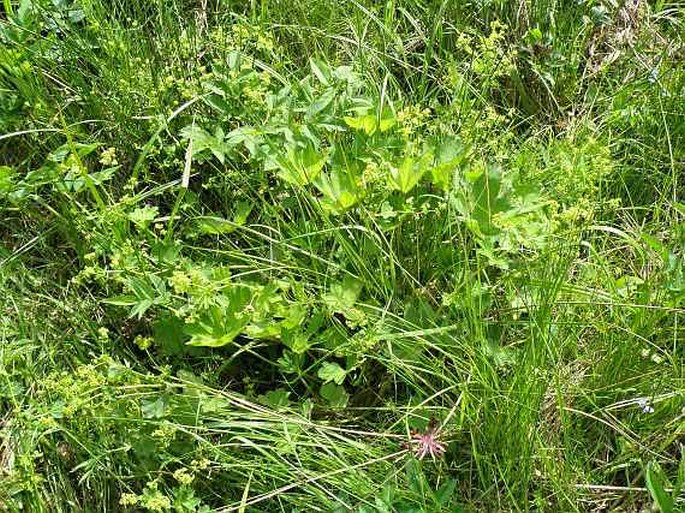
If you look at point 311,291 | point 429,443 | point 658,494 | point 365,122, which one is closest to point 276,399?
point 311,291

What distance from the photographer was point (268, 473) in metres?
1.59

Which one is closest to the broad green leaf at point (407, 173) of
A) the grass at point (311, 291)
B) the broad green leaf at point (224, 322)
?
the grass at point (311, 291)

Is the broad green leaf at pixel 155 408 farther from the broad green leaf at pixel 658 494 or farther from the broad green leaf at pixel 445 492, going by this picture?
the broad green leaf at pixel 658 494

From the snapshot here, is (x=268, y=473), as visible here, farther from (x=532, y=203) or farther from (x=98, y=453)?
(x=532, y=203)

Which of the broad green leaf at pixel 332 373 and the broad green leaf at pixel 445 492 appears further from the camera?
the broad green leaf at pixel 332 373

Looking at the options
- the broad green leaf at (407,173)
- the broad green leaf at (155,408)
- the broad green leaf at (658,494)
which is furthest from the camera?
the broad green leaf at (407,173)

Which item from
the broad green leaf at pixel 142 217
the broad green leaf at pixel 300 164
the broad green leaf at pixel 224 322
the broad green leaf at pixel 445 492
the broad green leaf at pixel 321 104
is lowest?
the broad green leaf at pixel 445 492

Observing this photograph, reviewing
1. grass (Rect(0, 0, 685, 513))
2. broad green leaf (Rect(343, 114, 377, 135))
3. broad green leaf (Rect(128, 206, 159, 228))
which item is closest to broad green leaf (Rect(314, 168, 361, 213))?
grass (Rect(0, 0, 685, 513))

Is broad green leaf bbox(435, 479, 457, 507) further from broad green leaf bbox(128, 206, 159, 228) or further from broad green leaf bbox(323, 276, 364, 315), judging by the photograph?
broad green leaf bbox(128, 206, 159, 228)

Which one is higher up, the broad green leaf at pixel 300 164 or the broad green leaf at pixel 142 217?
the broad green leaf at pixel 300 164

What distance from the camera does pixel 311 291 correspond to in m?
1.77

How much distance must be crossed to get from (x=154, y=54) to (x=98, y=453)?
0.95 m

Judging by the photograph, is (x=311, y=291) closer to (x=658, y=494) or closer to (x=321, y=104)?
(x=321, y=104)

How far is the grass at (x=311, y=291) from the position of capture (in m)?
1.59
